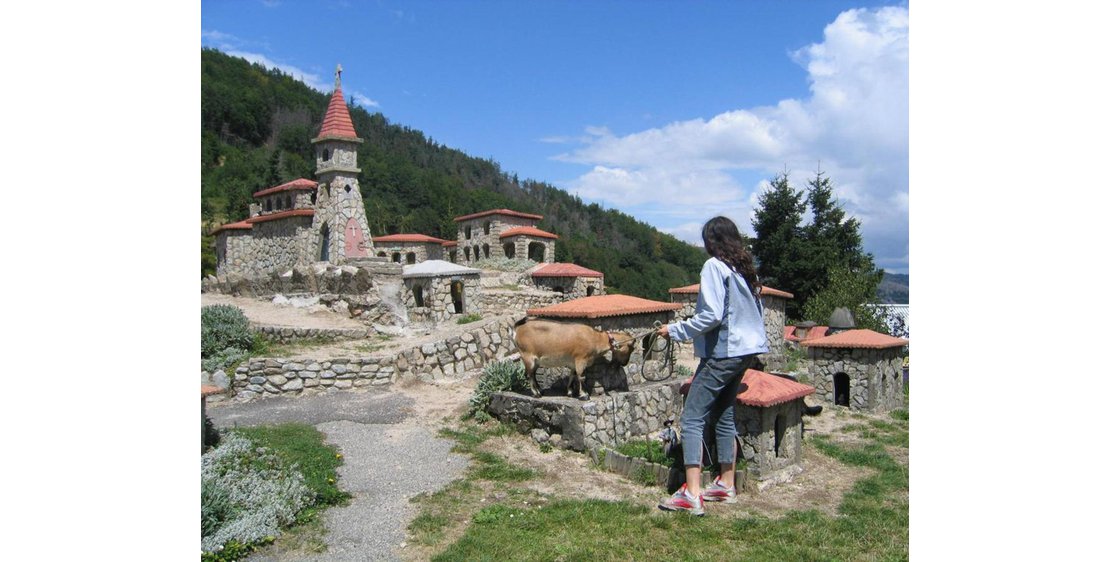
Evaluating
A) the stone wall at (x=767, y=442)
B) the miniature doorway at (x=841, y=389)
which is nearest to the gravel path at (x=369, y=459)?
the stone wall at (x=767, y=442)

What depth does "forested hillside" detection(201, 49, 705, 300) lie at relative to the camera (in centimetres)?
4750

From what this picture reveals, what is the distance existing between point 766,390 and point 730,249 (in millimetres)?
2712

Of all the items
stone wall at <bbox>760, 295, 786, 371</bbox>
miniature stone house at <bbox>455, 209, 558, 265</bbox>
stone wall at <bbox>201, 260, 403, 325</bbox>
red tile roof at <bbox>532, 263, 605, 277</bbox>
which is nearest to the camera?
stone wall at <bbox>201, 260, 403, 325</bbox>

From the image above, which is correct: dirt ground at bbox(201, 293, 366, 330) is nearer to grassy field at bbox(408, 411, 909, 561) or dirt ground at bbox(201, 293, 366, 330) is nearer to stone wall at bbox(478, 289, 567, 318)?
stone wall at bbox(478, 289, 567, 318)

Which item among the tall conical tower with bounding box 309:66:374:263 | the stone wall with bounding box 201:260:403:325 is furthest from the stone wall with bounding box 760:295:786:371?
the tall conical tower with bounding box 309:66:374:263

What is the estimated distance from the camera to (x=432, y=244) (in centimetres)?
3512

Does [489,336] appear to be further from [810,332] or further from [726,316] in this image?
[810,332]

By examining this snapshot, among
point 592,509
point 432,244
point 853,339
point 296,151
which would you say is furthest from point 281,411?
point 296,151

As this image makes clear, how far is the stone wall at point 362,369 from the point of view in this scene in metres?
10.7

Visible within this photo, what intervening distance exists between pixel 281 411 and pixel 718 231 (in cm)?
777

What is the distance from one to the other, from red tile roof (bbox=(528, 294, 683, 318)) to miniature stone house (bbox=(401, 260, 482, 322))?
785 cm

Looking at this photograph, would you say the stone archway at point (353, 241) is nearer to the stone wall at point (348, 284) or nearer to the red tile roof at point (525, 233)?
the stone wall at point (348, 284)

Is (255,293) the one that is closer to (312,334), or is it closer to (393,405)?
(312,334)

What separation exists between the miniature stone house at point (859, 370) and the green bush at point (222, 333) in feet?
37.2
